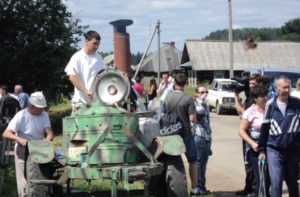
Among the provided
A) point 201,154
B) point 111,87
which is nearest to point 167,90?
point 201,154

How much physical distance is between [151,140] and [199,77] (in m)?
54.3

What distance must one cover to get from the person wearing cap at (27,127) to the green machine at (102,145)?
0.57 meters

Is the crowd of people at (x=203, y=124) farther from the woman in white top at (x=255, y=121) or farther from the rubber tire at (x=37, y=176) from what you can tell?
the rubber tire at (x=37, y=176)

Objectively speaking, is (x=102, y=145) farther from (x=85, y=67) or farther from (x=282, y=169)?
(x=282, y=169)

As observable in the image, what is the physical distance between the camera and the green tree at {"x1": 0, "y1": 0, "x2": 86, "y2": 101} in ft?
75.5

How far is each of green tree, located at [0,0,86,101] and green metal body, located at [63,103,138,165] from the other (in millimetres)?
16077

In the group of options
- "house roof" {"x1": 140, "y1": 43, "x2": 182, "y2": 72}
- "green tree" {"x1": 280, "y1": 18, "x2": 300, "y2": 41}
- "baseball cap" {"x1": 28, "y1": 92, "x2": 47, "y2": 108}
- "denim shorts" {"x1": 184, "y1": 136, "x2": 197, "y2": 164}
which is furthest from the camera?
"green tree" {"x1": 280, "y1": 18, "x2": 300, "y2": 41}

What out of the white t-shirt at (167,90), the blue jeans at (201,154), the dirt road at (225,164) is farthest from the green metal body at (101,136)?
the dirt road at (225,164)

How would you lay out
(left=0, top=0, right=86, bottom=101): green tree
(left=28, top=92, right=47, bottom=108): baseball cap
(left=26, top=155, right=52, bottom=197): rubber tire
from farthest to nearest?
(left=0, top=0, right=86, bottom=101): green tree < (left=28, top=92, right=47, bottom=108): baseball cap < (left=26, top=155, right=52, bottom=197): rubber tire

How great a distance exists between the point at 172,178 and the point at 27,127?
2.01 metres

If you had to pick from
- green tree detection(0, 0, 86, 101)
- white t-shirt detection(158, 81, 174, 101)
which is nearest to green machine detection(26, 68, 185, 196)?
white t-shirt detection(158, 81, 174, 101)

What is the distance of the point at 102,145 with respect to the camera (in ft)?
22.7

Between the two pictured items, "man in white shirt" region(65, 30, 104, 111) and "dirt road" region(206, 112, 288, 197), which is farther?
"dirt road" region(206, 112, 288, 197)

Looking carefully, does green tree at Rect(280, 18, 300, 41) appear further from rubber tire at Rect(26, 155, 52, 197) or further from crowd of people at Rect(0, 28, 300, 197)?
rubber tire at Rect(26, 155, 52, 197)
